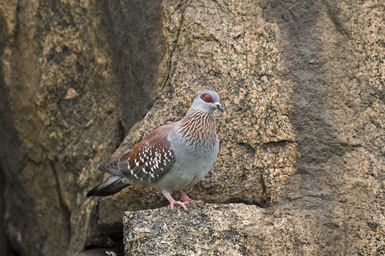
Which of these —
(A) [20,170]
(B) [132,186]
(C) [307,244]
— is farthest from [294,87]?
(A) [20,170]

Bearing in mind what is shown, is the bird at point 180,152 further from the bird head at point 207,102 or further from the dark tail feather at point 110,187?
the dark tail feather at point 110,187

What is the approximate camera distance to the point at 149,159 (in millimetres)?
5891

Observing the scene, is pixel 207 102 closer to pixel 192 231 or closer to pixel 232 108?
pixel 232 108

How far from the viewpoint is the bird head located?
5770mm

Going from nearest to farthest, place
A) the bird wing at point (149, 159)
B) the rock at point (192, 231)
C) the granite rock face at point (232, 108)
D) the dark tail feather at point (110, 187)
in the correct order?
the rock at point (192, 231) → the granite rock face at point (232, 108) → the bird wing at point (149, 159) → the dark tail feather at point (110, 187)

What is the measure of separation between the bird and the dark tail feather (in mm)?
245

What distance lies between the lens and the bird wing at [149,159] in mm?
5812

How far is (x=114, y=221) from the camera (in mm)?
6566

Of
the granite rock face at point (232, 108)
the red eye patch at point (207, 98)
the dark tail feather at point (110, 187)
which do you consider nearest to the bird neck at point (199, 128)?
the red eye patch at point (207, 98)

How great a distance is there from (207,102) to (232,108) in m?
0.45

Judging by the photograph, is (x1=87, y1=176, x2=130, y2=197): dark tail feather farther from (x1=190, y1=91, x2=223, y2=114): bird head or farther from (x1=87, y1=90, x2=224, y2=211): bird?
(x1=190, y1=91, x2=223, y2=114): bird head

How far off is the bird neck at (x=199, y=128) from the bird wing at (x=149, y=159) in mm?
191

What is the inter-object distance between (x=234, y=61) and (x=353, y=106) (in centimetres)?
125

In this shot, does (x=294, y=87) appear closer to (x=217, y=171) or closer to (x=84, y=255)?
(x=217, y=171)
